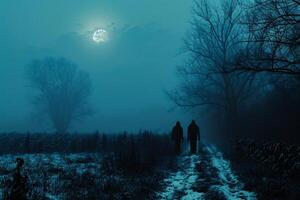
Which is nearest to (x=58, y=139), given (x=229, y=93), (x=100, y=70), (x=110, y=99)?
(x=229, y=93)

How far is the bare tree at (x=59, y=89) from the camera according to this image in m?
49.8

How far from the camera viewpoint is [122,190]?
8680 mm

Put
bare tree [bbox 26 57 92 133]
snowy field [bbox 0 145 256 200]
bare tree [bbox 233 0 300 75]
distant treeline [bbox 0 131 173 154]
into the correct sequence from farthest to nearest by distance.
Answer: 1. bare tree [bbox 26 57 92 133]
2. distant treeline [bbox 0 131 173 154]
3. bare tree [bbox 233 0 300 75]
4. snowy field [bbox 0 145 256 200]

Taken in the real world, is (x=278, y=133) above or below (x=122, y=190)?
above

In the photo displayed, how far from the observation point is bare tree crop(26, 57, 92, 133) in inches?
1961

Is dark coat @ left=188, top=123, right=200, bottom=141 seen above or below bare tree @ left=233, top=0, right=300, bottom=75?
below

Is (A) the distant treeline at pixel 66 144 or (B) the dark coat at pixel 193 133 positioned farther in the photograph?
(B) the dark coat at pixel 193 133

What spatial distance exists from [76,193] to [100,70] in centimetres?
15503

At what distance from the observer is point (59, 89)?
5166 cm

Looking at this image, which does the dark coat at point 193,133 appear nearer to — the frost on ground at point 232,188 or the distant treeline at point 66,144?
the distant treeline at point 66,144

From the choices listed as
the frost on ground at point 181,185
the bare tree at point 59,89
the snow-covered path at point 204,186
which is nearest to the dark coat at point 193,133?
the frost on ground at point 181,185

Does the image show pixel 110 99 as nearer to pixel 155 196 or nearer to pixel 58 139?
pixel 58 139

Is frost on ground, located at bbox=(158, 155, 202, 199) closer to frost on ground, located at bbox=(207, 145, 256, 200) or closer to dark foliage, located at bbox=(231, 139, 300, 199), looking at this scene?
frost on ground, located at bbox=(207, 145, 256, 200)

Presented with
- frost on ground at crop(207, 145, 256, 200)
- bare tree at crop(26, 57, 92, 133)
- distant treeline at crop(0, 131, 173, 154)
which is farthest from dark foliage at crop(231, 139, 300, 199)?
bare tree at crop(26, 57, 92, 133)
